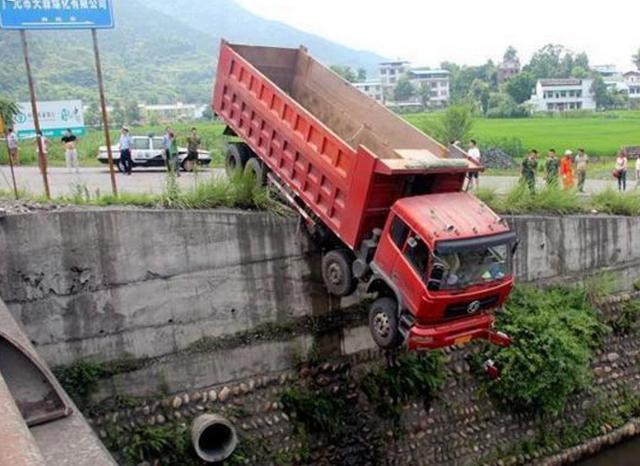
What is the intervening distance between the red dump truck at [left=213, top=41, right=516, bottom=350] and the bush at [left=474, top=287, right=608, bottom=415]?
2224 mm

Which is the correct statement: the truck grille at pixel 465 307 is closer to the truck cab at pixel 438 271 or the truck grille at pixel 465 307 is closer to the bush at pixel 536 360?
the truck cab at pixel 438 271

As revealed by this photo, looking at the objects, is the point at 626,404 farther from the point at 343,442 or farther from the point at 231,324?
the point at 231,324

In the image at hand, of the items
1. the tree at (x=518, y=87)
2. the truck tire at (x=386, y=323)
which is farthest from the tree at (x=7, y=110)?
the tree at (x=518, y=87)

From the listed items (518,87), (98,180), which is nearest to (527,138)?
(98,180)

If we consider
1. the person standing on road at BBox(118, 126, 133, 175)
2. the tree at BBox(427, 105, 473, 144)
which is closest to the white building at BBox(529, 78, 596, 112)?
the tree at BBox(427, 105, 473, 144)

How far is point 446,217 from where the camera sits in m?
8.76

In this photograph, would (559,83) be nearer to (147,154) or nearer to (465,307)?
(147,154)

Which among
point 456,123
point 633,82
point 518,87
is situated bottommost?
point 633,82

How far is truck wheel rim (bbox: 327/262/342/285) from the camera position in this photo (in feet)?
32.7

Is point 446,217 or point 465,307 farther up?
point 446,217

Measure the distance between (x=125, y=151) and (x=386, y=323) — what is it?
10383 mm

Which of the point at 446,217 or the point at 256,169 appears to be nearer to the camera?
the point at 446,217

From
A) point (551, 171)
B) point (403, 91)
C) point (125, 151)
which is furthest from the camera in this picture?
point (403, 91)

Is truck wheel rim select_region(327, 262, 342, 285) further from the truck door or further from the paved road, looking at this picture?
the paved road
